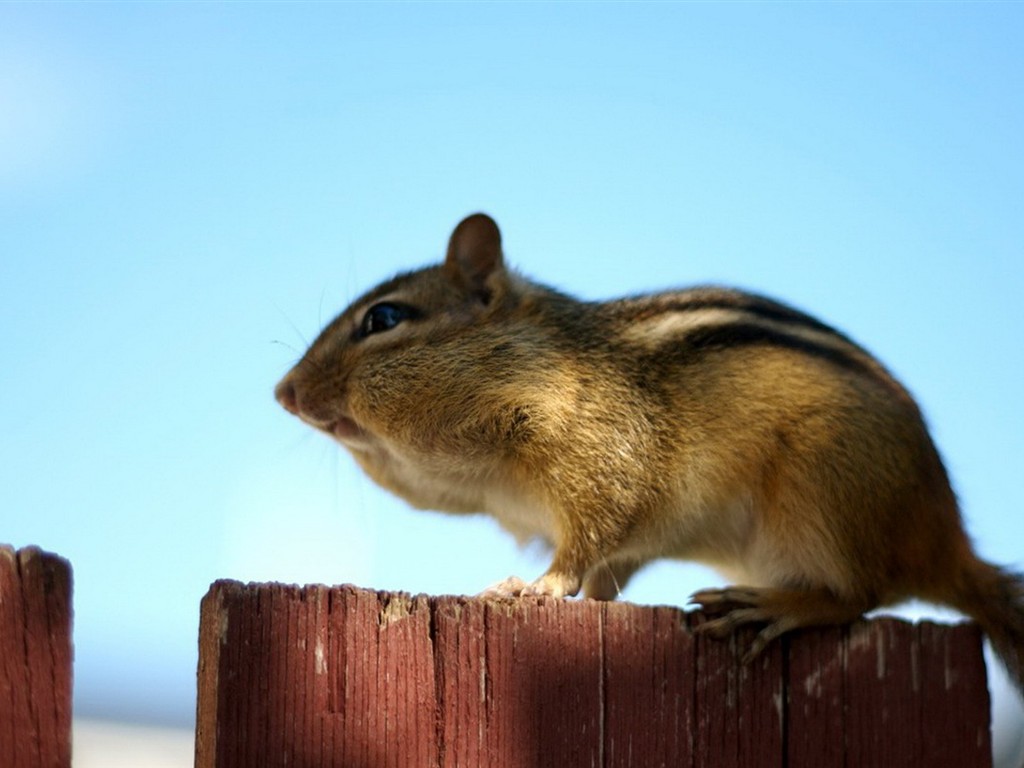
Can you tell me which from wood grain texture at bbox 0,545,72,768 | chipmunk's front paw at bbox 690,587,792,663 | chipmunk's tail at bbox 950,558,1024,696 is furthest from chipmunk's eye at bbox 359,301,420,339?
wood grain texture at bbox 0,545,72,768

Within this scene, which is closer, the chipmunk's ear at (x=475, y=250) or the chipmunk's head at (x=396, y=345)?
the chipmunk's head at (x=396, y=345)

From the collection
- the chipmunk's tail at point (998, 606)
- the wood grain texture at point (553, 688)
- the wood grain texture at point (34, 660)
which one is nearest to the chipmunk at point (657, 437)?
the chipmunk's tail at point (998, 606)

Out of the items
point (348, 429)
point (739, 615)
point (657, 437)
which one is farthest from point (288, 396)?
point (739, 615)

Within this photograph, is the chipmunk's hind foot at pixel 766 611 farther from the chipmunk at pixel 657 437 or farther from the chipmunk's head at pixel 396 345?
the chipmunk's head at pixel 396 345

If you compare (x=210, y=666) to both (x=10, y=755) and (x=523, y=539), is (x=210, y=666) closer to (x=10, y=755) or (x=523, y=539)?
(x=10, y=755)

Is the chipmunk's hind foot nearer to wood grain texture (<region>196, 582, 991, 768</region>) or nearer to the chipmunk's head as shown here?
wood grain texture (<region>196, 582, 991, 768</region>)

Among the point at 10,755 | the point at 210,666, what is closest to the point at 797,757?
the point at 210,666
